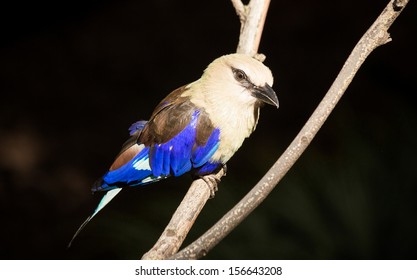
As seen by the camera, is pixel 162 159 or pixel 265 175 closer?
pixel 265 175

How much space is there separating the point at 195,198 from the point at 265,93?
1.04ft

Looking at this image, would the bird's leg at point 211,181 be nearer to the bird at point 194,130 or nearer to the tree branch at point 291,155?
the bird at point 194,130

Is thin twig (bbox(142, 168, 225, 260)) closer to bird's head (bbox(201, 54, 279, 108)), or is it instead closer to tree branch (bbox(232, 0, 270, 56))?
bird's head (bbox(201, 54, 279, 108))

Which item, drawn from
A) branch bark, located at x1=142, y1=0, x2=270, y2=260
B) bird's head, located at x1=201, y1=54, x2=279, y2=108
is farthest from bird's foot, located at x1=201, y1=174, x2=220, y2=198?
bird's head, located at x1=201, y1=54, x2=279, y2=108

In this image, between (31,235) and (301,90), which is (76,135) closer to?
(31,235)

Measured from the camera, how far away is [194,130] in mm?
1471

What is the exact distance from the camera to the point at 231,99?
145 cm

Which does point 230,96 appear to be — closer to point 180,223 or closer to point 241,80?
point 241,80

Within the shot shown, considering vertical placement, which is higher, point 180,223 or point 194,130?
point 194,130

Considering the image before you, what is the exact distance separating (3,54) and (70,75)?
30 cm

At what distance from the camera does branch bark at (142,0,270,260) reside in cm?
133

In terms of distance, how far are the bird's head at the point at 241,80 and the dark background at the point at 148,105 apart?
69cm

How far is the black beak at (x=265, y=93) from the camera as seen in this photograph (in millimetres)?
1373

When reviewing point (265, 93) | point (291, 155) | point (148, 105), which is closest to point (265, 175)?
point (291, 155)
